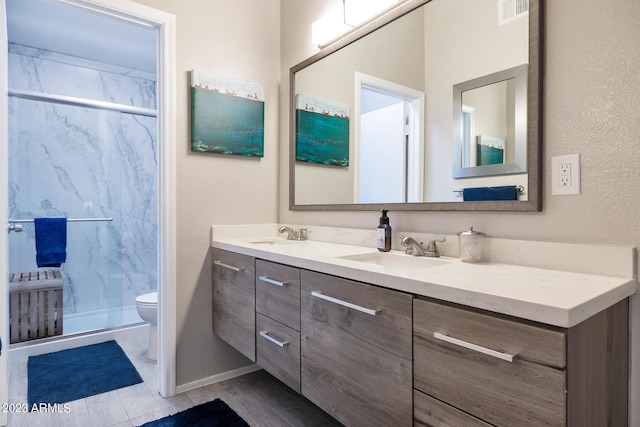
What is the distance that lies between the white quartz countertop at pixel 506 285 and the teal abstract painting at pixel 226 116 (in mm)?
989

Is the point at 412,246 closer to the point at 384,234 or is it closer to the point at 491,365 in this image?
the point at 384,234

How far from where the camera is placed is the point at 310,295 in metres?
1.38

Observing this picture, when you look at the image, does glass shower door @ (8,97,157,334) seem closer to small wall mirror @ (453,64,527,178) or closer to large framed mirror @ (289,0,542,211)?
large framed mirror @ (289,0,542,211)

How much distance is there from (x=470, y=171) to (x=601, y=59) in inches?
19.7

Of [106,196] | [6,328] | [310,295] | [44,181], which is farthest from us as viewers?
[106,196]

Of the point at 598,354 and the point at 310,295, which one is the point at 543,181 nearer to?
the point at 598,354

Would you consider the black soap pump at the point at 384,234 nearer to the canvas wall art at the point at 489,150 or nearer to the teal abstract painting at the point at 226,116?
the canvas wall art at the point at 489,150

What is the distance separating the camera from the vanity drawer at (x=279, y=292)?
1.47 metres

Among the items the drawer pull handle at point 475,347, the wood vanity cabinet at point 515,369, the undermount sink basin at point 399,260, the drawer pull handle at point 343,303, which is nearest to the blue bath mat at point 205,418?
the drawer pull handle at point 343,303

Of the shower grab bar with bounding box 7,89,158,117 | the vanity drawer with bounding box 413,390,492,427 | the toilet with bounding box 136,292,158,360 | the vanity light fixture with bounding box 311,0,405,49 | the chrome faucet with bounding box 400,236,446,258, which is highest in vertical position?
the vanity light fixture with bounding box 311,0,405,49

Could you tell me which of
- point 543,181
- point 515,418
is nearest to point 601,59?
point 543,181

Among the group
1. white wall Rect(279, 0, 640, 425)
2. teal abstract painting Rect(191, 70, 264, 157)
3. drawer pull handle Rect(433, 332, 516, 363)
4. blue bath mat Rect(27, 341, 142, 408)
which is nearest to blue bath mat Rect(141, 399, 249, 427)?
blue bath mat Rect(27, 341, 142, 408)

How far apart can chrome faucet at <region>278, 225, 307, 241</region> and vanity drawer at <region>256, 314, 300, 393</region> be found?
0.60 meters

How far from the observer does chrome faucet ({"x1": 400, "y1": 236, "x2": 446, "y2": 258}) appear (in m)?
1.47
